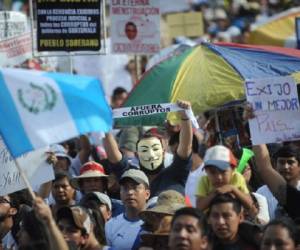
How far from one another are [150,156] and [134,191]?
1.08 m

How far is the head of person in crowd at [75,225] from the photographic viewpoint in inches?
330

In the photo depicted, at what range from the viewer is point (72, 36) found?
12.8 meters

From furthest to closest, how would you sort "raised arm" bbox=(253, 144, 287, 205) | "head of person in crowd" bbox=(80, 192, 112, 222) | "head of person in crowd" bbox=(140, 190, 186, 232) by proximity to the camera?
"head of person in crowd" bbox=(80, 192, 112, 222)
"raised arm" bbox=(253, 144, 287, 205)
"head of person in crowd" bbox=(140, 190, 186, 232)

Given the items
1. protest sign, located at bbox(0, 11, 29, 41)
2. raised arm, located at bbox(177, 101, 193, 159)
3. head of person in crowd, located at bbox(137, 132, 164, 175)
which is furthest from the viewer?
protest sign, located at bbox(0, 11, 29, 41)

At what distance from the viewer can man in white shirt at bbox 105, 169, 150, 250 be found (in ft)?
30.1

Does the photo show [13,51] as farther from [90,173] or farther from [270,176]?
[270,176]

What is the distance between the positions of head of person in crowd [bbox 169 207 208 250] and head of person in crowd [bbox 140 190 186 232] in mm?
733

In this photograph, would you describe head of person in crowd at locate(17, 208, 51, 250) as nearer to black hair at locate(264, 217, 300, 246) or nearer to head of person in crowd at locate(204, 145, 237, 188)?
head of person in crowd at locate(204, 145, 237, 188)

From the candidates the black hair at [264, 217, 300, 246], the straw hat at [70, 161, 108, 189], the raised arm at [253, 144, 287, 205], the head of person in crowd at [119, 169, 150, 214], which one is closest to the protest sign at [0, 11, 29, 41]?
the straw hat at [70, 161, 108, 189]

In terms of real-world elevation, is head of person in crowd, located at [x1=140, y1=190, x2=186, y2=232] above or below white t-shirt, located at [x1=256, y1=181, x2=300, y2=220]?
above

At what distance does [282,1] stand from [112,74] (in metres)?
10.6

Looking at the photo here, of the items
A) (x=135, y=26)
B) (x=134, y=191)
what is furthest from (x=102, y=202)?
(x=135, y=26)

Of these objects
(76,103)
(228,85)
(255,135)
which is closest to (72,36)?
(228,85)

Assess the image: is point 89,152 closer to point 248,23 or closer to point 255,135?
point 255,135
